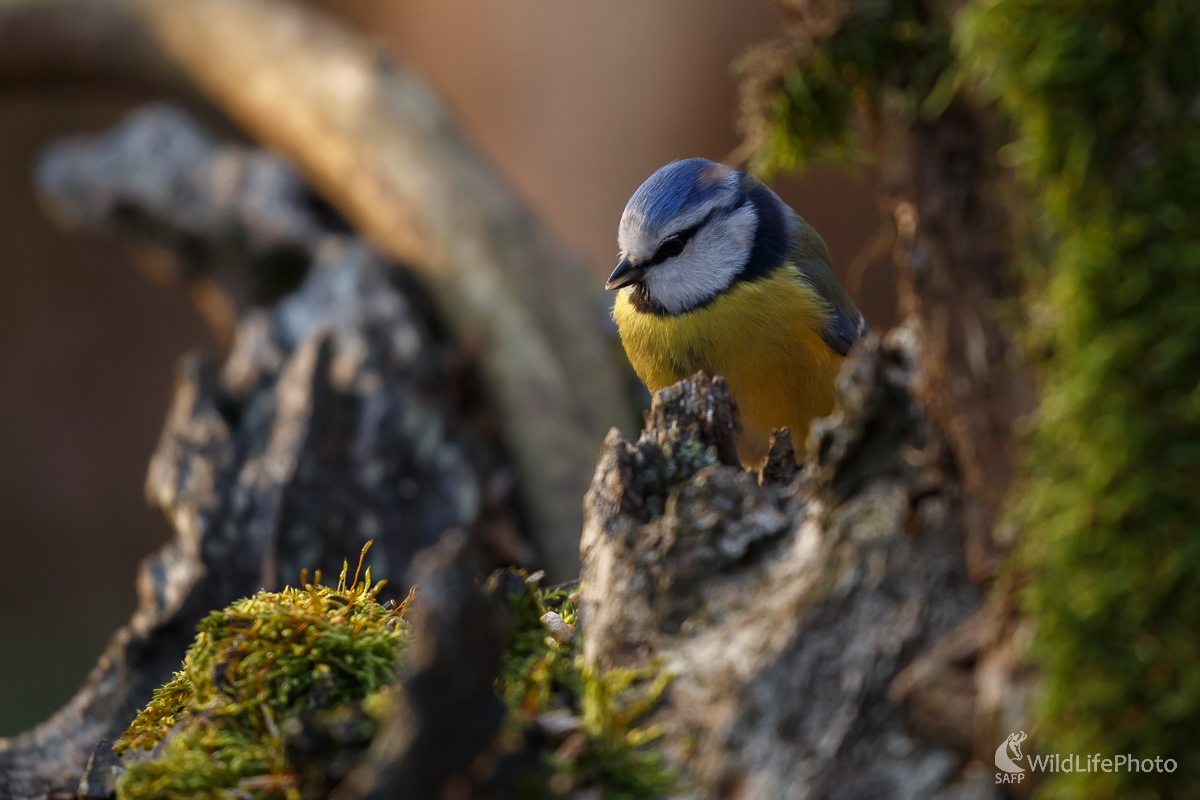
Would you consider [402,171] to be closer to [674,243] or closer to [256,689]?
[674,243]

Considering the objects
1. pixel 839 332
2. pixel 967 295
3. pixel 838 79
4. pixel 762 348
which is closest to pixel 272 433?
pixel 762 348

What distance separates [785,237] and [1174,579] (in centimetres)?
121

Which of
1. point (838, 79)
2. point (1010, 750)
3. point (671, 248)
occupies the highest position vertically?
point (838, 79)

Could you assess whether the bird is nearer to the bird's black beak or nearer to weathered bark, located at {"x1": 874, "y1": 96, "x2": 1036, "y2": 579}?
the bird's black beak

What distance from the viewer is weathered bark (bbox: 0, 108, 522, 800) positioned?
1725 millimetres

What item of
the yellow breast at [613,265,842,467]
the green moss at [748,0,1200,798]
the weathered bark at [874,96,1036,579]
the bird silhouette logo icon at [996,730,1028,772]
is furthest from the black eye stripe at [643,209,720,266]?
the bird silhouette logo icon at [996,730,1028,772]

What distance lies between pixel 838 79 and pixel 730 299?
65 cm

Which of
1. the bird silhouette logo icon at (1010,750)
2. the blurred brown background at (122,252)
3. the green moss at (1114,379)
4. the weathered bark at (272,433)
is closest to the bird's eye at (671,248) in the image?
the weathered bark at (272,433)

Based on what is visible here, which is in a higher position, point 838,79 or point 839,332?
point 838,79

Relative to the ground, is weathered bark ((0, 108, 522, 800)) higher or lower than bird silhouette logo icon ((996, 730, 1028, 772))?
higher

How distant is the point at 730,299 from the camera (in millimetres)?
1635

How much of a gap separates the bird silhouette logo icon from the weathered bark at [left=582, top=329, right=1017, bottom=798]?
3 cm

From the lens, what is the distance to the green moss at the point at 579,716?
2.58 feet

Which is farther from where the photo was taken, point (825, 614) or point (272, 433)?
point (272, 433)
